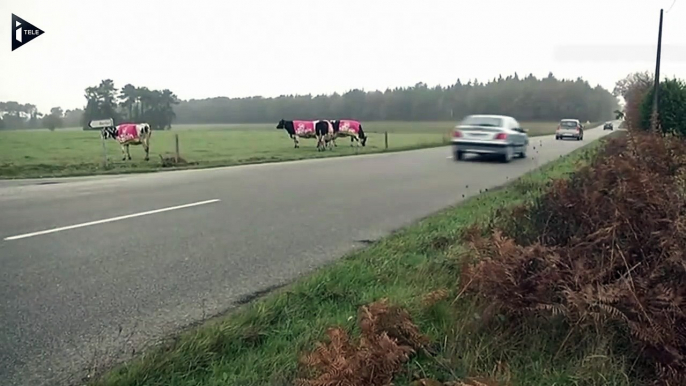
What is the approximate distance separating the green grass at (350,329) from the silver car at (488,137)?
14.1 meters

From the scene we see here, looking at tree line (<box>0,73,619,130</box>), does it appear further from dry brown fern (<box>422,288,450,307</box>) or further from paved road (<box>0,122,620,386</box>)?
dry brown fern (<box>422,288,450,307</box>)

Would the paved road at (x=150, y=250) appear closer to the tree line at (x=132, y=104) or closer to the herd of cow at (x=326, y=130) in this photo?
the herd of cow at (x=326, y=130)

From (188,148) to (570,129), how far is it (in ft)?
91.6

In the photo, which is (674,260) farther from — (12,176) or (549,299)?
(12,176)

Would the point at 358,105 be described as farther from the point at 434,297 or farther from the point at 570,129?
the point at 434,297

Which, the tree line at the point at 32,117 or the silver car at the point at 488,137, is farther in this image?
the tree line at the point at 32,117

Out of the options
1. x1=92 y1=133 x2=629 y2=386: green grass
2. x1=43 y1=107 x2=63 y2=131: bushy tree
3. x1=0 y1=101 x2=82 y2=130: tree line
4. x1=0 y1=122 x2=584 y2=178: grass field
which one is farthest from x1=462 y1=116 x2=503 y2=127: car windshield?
x1=43 y1=107 x2=63 y2=131: bushy tree

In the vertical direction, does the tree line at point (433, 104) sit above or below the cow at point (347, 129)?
above

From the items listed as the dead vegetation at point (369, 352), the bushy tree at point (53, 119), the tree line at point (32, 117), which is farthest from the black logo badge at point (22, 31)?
the bushy tree at point (53, 119)

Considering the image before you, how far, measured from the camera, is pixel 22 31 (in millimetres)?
14641

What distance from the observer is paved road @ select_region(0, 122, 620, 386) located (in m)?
3.46

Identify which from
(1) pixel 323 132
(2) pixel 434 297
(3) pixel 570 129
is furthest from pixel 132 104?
(2) pixel 434 297

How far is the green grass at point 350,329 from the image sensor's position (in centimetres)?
269

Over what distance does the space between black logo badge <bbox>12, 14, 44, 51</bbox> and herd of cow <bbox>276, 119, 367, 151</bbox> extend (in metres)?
18.2
